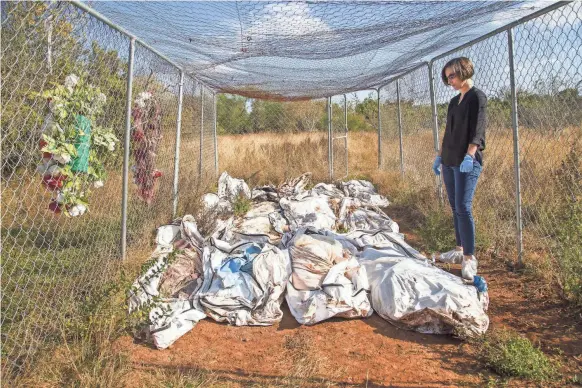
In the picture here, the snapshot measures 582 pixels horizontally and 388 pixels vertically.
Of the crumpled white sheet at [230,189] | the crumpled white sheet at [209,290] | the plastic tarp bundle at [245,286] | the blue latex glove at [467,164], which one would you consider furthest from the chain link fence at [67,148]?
the blue latex glove at [467,164]

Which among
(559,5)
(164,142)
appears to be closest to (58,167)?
(164,142)

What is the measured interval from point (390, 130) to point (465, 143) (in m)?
5.74

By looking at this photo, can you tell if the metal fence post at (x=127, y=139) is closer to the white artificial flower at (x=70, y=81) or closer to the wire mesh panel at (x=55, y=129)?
the wire mesh panel at (x=55, y=129)

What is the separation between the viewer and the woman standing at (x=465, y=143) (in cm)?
321

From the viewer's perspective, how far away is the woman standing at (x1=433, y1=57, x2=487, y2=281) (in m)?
3.21

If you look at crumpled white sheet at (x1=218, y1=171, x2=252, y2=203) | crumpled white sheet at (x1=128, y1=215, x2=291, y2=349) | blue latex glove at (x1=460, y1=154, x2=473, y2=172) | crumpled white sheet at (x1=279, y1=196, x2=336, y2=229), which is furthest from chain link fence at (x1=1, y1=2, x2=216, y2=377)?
blue latex glove at (x1=460, y1=154, x2=473, y2=172)

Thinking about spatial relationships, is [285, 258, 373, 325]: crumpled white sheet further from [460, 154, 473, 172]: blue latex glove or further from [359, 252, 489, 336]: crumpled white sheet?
[460, 154, 473, 172]: blue latex glove

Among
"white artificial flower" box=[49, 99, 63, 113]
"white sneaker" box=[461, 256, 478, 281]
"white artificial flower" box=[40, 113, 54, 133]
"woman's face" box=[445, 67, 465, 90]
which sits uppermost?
"woman's face" box=[445, 67, 465, 90]

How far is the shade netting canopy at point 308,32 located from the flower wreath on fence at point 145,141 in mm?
578

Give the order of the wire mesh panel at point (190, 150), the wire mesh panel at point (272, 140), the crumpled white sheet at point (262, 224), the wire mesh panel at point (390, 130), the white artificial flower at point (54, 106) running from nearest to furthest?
the white artificial flower at point (54, 106)
the crumpled white sheet at point (262, 224)
the wire mesh panel at point (190, 150)
the wire mesh panel at point (390, 130)
the wire mesh panel at point (272, 140)

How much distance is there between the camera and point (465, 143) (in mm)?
3348

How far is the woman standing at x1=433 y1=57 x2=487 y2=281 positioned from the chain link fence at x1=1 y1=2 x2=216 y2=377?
267 cm

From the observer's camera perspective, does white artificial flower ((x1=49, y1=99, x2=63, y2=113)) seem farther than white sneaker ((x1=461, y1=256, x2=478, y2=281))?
No

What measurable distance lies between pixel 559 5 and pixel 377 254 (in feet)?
7.56
